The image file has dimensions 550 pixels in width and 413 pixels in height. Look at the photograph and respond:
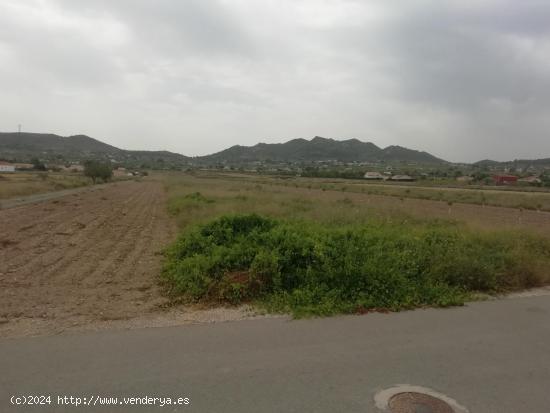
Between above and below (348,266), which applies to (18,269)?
below

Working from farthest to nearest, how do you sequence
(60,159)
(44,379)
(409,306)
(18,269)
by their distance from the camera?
(60,159) → (18,269) → (409,306) → (44,379)

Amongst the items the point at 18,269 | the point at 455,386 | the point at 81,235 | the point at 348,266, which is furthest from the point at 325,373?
the point at 81,235

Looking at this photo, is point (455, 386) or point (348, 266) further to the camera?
point (348, 266)

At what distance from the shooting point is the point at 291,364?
14.1 ft

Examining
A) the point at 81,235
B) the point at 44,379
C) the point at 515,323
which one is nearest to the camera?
the point at 44,379

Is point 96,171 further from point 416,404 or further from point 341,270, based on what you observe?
point 416,404

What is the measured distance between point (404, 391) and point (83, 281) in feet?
22.9

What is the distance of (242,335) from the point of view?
16.6ft

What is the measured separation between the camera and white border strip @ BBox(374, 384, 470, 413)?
3.57 metres

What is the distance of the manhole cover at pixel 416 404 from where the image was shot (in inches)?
139

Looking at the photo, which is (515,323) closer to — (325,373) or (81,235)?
(325,373)

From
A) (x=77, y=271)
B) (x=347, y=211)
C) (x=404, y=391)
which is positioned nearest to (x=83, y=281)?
(x=77, y=271)

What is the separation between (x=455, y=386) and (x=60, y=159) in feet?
605

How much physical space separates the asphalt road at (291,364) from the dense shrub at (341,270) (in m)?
0.79
